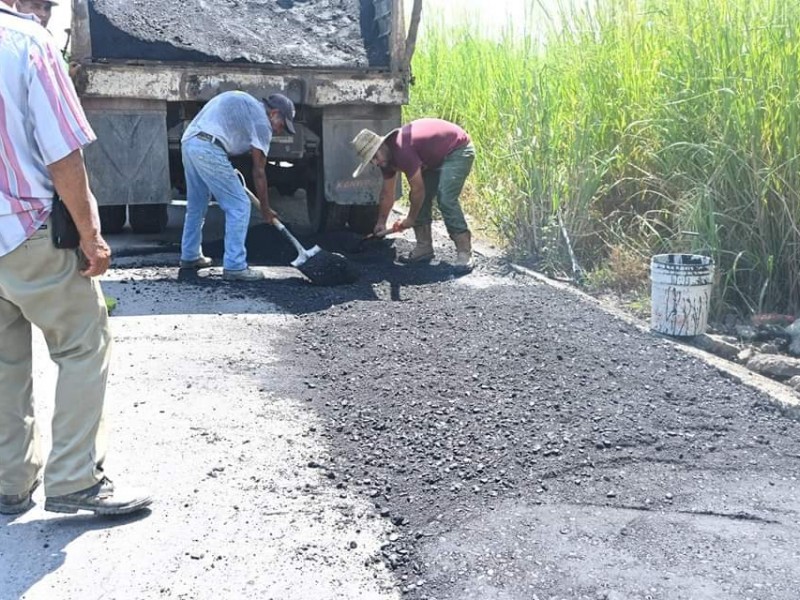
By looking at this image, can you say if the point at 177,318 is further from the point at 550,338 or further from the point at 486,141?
the point at 486,141

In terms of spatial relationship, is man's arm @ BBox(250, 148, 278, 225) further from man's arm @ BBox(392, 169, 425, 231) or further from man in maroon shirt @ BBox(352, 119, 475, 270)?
man's arm @ BBox(392, 169, 425, 231)

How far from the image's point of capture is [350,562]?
318cm

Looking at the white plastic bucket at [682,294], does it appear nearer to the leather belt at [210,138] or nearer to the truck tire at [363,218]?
the leather belt at [210,138]

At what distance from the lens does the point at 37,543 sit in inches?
131

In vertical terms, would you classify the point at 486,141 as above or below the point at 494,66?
below

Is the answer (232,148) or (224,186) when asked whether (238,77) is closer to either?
(232,148)

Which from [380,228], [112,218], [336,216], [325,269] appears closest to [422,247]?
[380,228]

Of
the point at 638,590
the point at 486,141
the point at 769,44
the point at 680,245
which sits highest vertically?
the point at 769,44

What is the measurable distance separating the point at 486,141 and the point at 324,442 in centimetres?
582

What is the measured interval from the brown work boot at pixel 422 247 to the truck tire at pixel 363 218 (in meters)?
0.72

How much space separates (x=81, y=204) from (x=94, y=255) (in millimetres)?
174

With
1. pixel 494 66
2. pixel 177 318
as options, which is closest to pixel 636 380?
pixel 177 318

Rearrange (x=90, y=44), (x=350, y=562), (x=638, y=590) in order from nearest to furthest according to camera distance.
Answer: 1. (x=638, y=590)
2. (x=350, y=562)
3. (x=90, y=44)

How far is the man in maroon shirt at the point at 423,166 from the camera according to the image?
738cm
